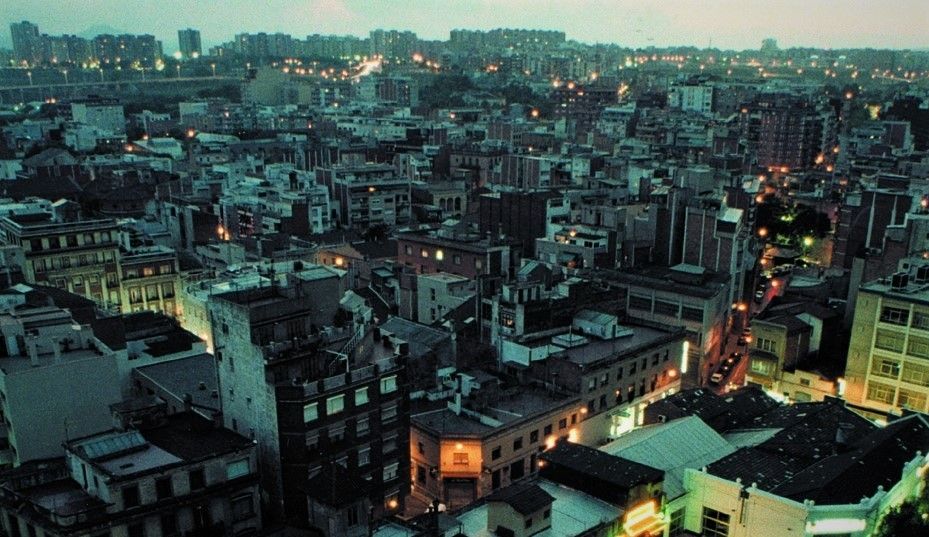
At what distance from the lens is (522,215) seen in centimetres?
7725

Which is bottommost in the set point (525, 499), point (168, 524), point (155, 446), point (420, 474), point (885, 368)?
point (420, 474)

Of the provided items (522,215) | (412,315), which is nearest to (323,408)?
(412,315)

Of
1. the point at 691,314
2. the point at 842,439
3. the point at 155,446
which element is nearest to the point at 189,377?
the point at 155,446

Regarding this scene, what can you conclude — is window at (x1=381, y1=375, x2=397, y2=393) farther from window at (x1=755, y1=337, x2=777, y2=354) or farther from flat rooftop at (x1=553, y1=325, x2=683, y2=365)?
window at (x1=755, y1=337, x2=777, y2=354)

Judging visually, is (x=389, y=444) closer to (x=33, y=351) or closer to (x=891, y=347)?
(x=33, y=351)

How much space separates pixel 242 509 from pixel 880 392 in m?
38.6

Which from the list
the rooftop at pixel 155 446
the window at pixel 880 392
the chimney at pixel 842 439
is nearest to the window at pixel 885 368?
the window at pixel 880 392

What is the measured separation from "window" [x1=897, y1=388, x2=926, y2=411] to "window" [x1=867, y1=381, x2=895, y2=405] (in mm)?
517

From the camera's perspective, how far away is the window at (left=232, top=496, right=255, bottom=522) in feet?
96.6

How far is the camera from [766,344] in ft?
167

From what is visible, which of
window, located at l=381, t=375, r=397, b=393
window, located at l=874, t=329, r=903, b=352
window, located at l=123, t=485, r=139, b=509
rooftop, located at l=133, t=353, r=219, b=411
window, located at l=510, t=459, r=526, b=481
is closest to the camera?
window, located at l=123, t=485, r=139, b=509

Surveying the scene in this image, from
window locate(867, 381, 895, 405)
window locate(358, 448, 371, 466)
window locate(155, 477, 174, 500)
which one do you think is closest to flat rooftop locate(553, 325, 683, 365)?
window locate(867, 381, 895, 405)

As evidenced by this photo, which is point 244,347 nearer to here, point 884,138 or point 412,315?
point 412,315

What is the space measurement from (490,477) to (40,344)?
2248cm
